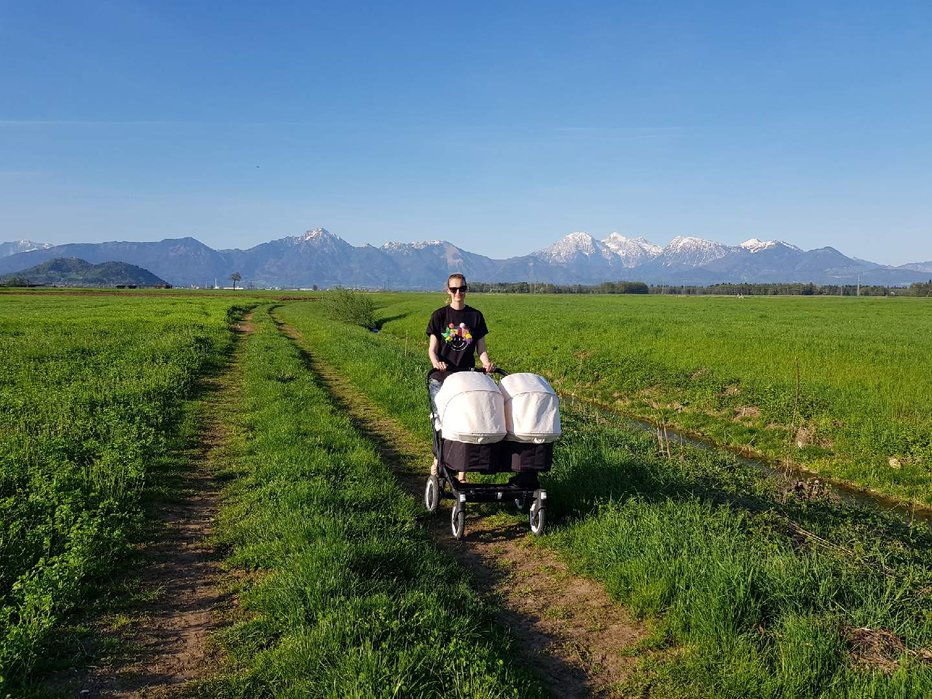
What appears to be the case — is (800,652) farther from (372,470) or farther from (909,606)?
(372,470)

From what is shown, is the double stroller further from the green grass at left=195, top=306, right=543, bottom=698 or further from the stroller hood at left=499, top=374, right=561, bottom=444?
the green grass at left=195, top=306, right=543, bottom=698

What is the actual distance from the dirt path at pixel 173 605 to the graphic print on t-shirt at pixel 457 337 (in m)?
3.46

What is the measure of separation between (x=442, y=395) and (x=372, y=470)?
242cm

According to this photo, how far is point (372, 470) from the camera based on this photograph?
7.90 metres

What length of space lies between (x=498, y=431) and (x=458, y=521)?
1233mm

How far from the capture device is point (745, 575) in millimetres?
4574

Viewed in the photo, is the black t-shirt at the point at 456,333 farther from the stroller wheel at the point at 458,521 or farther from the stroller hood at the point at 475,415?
the stroller wheel at the point at 458,521

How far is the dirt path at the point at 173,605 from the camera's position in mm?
3688

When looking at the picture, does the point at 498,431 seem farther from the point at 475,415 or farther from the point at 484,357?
the point at 484,357

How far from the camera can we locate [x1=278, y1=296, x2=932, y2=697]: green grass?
12.2ft

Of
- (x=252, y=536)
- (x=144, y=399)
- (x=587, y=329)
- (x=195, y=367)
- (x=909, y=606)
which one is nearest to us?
(x=909, y=606)

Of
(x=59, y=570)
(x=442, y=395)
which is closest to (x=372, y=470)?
(x=442, y=395)

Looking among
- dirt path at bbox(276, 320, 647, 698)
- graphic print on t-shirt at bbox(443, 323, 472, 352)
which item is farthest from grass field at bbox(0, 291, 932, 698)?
graphic print on t-shirt at bbox(443, 323, 472, 352)

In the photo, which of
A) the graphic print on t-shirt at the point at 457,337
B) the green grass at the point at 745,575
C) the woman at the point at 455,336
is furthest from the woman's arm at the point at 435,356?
the green grass at the point at 745,575
